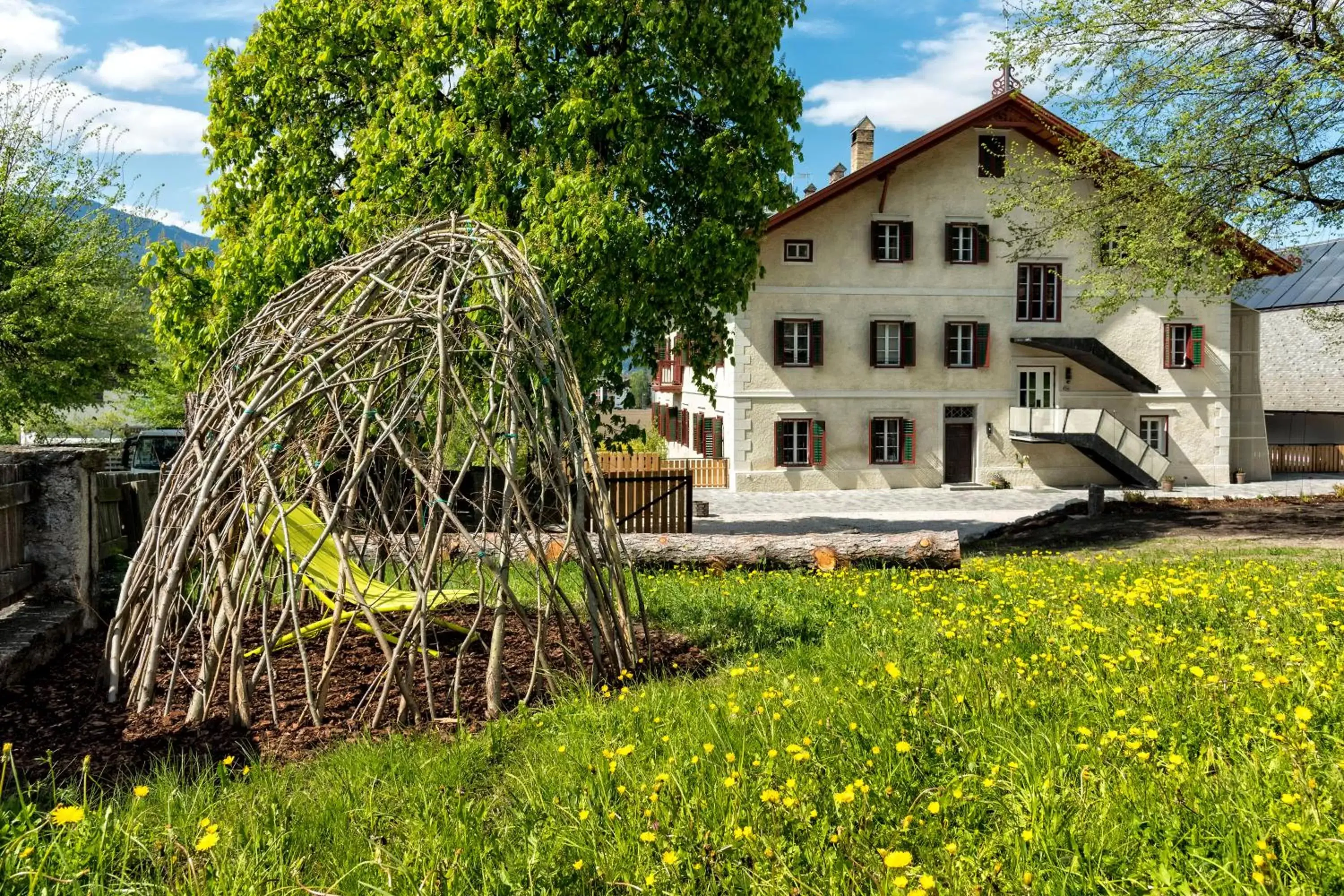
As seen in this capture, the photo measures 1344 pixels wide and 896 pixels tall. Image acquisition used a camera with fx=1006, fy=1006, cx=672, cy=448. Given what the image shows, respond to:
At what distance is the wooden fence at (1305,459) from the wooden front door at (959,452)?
457 inches

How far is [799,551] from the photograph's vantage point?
1084 centimetres

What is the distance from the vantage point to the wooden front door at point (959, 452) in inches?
1121

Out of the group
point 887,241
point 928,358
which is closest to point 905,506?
point 928,358

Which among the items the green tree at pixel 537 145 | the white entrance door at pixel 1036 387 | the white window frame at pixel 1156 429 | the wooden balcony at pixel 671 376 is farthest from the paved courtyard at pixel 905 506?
the wooden balcony at pixel 671 376

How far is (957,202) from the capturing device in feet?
91.5

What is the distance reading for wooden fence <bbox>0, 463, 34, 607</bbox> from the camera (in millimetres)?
6922

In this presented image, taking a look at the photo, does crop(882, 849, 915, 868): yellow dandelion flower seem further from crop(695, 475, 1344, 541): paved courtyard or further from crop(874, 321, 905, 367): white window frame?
crop(874, 321, 905, 367): white window frame

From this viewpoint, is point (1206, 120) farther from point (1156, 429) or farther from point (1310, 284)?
point (1310, 284)

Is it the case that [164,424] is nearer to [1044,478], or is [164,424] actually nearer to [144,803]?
[1044,478]

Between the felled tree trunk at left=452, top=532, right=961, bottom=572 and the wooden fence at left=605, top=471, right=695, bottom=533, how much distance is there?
18.3 ft

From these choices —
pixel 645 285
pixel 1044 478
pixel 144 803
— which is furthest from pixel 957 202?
pixel 144 803

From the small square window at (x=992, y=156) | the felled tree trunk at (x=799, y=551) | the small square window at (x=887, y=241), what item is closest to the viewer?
the felled tree trunk at (x=799, y=551)

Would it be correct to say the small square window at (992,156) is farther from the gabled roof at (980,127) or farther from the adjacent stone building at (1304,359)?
the adjacent stone building at (1304,359)

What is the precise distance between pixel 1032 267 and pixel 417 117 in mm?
19859
